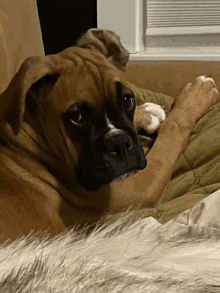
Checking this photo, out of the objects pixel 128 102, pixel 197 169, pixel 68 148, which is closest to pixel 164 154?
pixel 197 169

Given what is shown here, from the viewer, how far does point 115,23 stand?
221cm

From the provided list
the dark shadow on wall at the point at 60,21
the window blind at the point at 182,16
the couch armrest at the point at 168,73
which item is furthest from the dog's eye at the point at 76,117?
the window blind at the point at 182,16

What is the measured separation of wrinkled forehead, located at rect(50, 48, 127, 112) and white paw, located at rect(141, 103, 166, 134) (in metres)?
0.33

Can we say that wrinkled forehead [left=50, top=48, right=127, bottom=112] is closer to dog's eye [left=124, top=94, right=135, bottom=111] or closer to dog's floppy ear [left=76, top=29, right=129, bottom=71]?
dog's eye [left=124, top=94, right=135, bottom=111]

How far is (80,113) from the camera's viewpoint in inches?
32.6

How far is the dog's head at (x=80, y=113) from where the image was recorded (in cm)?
81

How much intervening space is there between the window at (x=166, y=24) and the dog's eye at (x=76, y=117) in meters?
1.38

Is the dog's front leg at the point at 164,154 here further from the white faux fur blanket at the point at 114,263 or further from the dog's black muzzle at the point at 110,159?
the white faux fur blanket at the point at 114,263

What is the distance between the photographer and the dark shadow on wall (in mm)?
2047

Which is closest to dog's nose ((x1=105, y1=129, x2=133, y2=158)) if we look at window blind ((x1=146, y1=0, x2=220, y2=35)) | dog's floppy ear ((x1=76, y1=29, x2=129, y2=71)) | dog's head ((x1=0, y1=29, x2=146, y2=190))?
dog's head ((x1=0, y1=29, x2=146, y2=190))

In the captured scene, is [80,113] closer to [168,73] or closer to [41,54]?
[41,54]

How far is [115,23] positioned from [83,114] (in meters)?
1.58

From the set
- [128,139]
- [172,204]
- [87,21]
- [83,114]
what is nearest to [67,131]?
[83,114]

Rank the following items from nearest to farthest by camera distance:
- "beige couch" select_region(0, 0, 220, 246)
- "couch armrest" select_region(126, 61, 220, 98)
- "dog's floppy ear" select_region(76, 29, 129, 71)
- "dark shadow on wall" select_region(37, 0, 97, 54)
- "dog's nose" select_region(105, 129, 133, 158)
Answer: "beige couch" select_region(0, 0, 220, 246) < "dog's nose" select_region(105, 129, 133, 158) < "dog's floppy ear" select_region(76, 29, 129, 71) < "couch armrest" select_region(126, 61, 220, 98) < "dark shadow on wall" select_region(37, 0, 97, 54)
